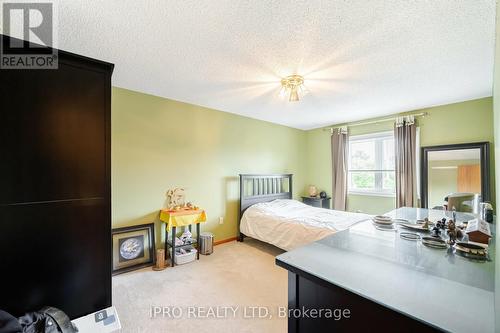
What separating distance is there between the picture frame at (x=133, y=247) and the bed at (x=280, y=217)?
150cm

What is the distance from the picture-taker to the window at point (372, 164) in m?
3.95

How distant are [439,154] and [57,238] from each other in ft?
15.9

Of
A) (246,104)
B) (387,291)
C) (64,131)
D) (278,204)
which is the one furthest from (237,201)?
(387,291)

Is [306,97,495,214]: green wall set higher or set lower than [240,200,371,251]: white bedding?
higher

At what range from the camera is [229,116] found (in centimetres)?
379

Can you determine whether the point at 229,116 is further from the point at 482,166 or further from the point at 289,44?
the point at 482,166

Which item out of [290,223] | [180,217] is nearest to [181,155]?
[180,217]

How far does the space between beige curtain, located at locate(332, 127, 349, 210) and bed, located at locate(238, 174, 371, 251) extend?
38.8 inches

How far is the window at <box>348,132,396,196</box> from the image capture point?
3947 mm

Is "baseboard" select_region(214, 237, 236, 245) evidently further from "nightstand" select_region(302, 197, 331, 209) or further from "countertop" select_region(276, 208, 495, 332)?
"countertop" select_region(276, 208, 495, 332)

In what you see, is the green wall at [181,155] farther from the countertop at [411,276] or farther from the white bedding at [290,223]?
the countertop at [411,276]

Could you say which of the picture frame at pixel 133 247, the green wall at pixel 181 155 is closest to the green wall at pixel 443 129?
the green wall at pixel 181 155

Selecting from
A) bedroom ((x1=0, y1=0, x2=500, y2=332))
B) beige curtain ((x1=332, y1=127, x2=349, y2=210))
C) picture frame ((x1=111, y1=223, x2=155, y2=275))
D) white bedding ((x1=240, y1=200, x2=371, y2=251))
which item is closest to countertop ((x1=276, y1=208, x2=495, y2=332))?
bedroom ((x1=0, y1=0, x2=500, y2=332))

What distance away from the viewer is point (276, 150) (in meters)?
4.58
